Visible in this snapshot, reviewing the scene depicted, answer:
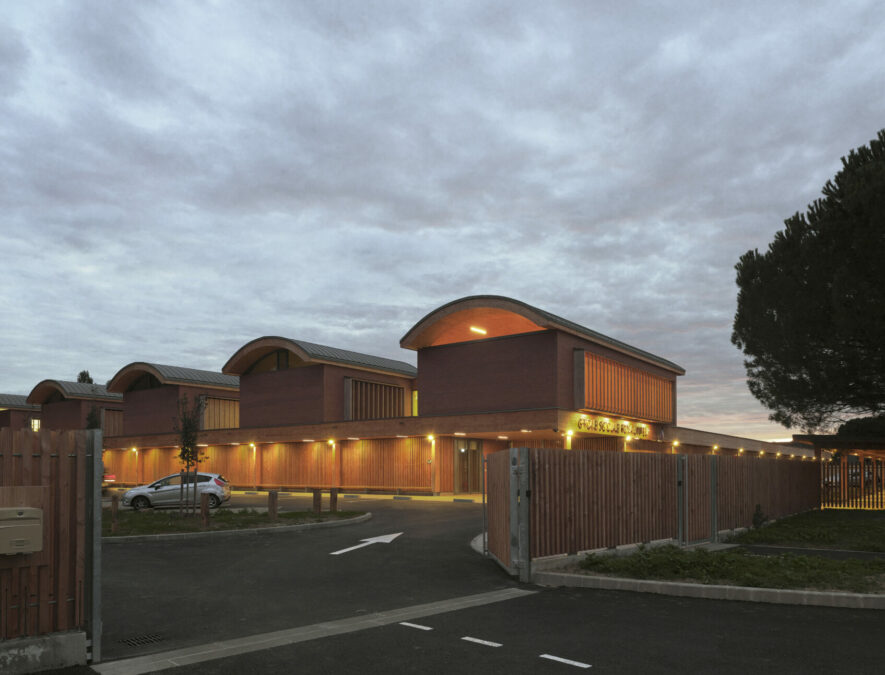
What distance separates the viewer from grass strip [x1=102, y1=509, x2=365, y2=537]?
19641mm

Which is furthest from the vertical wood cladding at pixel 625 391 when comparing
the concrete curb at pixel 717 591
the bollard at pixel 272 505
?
the concrete curb at pixel 717 591

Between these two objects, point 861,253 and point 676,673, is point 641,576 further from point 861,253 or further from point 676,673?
point 861,253

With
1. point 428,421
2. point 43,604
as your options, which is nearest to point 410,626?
point 43,604

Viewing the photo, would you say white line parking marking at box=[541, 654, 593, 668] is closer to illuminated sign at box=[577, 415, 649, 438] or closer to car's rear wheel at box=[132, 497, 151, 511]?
car's rear wheel at box=[132, 497, 151, 511]

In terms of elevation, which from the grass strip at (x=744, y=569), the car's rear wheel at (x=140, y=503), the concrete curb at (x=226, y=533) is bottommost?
the car's rear wheel at (x=140, y=503)

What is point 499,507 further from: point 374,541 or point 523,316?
point 523,316

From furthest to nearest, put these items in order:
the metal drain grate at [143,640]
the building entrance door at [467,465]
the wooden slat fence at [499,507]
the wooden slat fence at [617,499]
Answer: the building entrance door at [467,465]
the wooden slat fence at [499,507]
the wooden slat fence at [617,499]
the metal drain grate at [143,640]

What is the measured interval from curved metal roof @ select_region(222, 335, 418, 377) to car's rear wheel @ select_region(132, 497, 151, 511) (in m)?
15.7

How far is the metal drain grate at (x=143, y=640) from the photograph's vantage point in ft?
26.2

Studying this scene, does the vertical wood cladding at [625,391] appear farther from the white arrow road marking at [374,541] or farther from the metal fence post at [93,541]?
the metal fence post at [93,541]

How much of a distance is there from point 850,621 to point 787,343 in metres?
20.7

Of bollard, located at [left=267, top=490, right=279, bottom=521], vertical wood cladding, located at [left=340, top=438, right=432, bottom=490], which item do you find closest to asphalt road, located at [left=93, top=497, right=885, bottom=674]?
bollard, located at [left=267, top=490, right=279, bottom=521]

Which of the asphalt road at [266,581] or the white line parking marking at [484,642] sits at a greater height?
the white line parking marking at [484,642]

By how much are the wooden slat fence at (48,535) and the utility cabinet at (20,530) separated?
141mm
